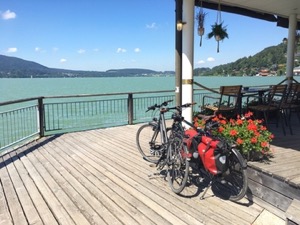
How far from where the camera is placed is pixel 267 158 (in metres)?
3.15

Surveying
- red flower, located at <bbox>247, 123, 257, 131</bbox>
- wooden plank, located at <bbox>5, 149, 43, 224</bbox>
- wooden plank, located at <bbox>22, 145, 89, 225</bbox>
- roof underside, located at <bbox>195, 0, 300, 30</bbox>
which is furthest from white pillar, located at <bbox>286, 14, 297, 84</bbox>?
wooden plank, located at <bbox>5, 149, 43, 224</bbox>

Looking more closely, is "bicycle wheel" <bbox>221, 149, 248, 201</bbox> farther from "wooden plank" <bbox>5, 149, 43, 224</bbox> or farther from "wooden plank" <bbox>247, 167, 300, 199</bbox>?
"wooden plank" <bbox>5, 149, 43, 224</bbox>

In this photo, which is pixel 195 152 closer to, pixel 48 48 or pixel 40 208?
pixel 40 208

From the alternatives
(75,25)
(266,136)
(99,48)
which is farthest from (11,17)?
(99,48)

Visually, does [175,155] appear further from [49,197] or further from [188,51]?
[188,51]

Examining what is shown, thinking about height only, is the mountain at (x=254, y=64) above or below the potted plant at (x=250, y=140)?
above

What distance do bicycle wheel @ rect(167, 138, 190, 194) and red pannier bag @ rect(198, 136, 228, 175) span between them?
27cm

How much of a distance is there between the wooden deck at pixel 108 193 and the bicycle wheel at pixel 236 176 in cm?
15

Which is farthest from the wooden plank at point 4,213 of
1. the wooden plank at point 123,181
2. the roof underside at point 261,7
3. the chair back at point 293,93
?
the roof underside at point 261,7

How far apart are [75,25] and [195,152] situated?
20.1 m

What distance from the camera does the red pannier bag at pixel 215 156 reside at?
2.63 metres

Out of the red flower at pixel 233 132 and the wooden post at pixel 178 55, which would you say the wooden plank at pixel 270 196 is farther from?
the wooden post at pixel 178 55

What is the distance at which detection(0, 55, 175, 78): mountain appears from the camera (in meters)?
60.6

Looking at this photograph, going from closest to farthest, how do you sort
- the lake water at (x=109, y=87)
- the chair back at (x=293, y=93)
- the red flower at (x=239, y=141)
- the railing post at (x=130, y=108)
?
1. the red flower at (x=239, y=141)
2. the chair back at (x=293, y=93)
3. the railing post at (x=130, y=108)
4. the lake water at (x=109, y=87)
